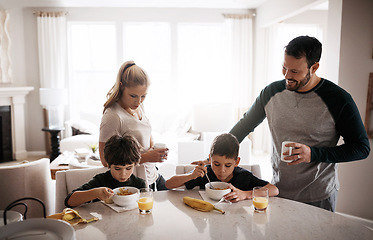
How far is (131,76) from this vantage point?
1.72m

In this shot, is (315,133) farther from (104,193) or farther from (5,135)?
(5,135)

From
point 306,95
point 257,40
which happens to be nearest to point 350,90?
point 306,95

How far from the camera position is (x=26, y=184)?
252cm

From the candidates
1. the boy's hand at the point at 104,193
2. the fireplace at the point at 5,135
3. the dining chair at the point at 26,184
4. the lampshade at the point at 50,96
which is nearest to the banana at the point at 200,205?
the boy's hand at the point at 104,193

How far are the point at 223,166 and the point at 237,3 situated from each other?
483 cm

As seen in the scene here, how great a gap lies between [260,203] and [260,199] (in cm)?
2

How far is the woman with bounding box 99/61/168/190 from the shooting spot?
5.54ft

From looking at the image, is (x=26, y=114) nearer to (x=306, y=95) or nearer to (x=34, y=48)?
(x=34, y=48)

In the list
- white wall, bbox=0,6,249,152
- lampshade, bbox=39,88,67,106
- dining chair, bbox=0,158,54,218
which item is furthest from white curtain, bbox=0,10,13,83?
dining chair, bbox=0,158,54,218

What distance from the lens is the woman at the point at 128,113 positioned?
1689 mm

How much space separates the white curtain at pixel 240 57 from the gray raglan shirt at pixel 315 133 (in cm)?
453

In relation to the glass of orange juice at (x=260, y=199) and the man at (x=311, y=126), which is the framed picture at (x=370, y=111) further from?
the glass of orange juice at (x=260, y=199)

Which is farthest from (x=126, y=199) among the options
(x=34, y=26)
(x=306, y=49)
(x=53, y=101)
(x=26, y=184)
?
(x=34, y=26)

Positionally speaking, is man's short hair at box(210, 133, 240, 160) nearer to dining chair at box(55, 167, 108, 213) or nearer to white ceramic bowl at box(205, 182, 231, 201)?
white ceramic bowl at box(205, 182, 231, 201)
